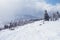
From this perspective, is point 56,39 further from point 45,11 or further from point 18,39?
point 45,11

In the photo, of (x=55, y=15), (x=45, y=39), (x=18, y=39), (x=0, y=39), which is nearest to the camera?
(x=45, y=39)

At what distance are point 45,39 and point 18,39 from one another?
5.21m

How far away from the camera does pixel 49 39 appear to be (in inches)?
699

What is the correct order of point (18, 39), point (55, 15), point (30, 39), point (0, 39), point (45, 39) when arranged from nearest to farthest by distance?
point (45, 39), point (30, 39), point (18, 39), point (0, 39), point (55, 15)

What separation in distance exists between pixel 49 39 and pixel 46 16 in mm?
85490

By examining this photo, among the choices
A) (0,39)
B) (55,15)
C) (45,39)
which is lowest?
(55,15)

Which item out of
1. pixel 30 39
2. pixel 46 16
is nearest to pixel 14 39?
pixel 30 39

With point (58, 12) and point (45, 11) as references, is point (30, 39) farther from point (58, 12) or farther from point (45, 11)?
point (58, 12)

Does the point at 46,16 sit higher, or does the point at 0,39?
the point at 0,39

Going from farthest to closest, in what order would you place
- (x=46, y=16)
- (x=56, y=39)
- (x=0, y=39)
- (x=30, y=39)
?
→ 1. (x=46, y=16)
2. (x=0, y=39)
3. (x=30, y=39)
4. (x=56, y=39)

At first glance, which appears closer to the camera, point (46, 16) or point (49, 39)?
point (49, 39)

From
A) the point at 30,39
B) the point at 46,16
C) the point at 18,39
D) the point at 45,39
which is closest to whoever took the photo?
the point at 45,39

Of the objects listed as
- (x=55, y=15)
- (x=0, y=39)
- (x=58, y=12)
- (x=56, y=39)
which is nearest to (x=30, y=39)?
(x=56, y=39)

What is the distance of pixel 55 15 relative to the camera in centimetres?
11994
